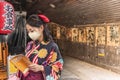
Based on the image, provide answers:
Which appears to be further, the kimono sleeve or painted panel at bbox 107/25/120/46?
painted panel at bbox 107/25/120/46

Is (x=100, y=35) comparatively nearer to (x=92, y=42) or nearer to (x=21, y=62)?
(x=92, y=42)

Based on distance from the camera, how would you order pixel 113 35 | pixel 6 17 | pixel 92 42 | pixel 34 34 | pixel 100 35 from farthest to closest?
pixel 92 42 → pixel 100 35 → pixel 113 35 → pixel 6 17 → pixel 34 34

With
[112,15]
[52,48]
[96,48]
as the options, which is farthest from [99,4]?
[52,48]

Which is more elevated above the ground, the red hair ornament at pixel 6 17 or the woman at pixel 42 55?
the red hair ornament at pixel 6 17

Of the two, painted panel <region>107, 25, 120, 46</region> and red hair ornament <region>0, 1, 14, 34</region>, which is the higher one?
red hair ornament <region>0, 1, 14, 34</region>

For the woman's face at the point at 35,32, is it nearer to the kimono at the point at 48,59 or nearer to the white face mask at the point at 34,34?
the white face mask at the point at 34,34

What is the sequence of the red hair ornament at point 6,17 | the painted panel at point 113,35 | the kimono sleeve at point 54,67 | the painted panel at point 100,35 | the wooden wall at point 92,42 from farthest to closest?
the painted panel at point 100,35, the wooden wall at point 92,42, the painted panel at point 113,35, the red hair ornament at point 6,17, the kimono sleeve at point 54,67

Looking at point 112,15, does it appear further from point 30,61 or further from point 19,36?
point 30,61

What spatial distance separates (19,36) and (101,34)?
3949mm

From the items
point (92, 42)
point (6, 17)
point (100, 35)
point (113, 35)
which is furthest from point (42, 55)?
point (92, 42)

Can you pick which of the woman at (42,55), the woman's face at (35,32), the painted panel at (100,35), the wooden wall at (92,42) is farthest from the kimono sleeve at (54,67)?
the painted panel at (100,35)

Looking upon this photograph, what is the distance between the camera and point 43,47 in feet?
8.80

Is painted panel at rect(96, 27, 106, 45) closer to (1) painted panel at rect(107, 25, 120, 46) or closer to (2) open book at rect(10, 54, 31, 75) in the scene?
(1) painted panel at rect(107, 25, 120, 46)

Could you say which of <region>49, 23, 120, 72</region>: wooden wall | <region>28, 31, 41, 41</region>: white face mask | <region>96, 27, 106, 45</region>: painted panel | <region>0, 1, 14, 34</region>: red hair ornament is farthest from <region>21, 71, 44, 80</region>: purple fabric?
<region>96, 27, 106, 45</region>: painted panel
